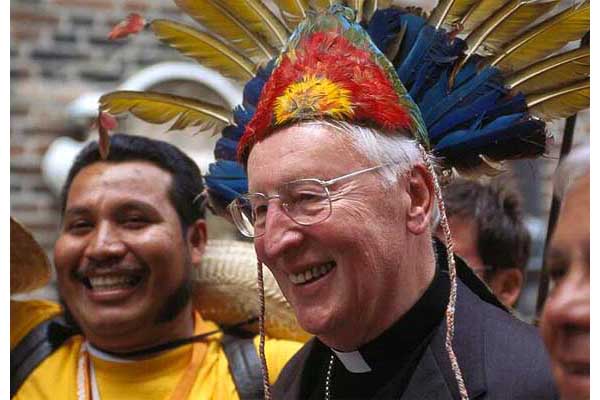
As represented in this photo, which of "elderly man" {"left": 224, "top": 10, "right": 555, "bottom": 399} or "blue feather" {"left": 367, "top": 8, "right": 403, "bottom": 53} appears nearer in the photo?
"elderly man" {"left": 224, "top": 10, "right": 555, "bottom": 399}

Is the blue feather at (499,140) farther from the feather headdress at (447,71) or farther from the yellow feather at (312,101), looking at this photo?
the yellow feather at (312,101)

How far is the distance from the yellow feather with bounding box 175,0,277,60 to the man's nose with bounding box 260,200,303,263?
0.60 metres

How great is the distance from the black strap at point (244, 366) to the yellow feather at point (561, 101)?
102 centimetres

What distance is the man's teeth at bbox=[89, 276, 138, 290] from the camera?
9.23 ft

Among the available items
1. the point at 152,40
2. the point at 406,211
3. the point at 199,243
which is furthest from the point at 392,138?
the point at 152,40

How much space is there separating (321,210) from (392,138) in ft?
0.75

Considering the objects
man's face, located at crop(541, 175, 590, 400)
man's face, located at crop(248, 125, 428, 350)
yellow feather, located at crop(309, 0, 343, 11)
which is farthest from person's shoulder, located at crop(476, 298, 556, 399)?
yellow feather, located at crop(309, 0, 343, 11)

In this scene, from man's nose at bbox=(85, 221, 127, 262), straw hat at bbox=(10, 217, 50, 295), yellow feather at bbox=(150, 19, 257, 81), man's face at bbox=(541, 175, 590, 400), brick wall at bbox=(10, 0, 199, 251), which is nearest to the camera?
man's face at bbox=(541, 175, 590, 400)

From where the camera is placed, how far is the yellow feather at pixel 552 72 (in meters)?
2.30

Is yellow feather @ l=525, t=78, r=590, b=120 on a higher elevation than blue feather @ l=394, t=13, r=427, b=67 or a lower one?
lower

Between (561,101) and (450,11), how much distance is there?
1.10ft

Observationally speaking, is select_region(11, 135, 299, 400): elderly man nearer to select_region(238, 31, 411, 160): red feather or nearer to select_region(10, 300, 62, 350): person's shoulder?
select_region(10, 300, 62, 350): person's shoulder
